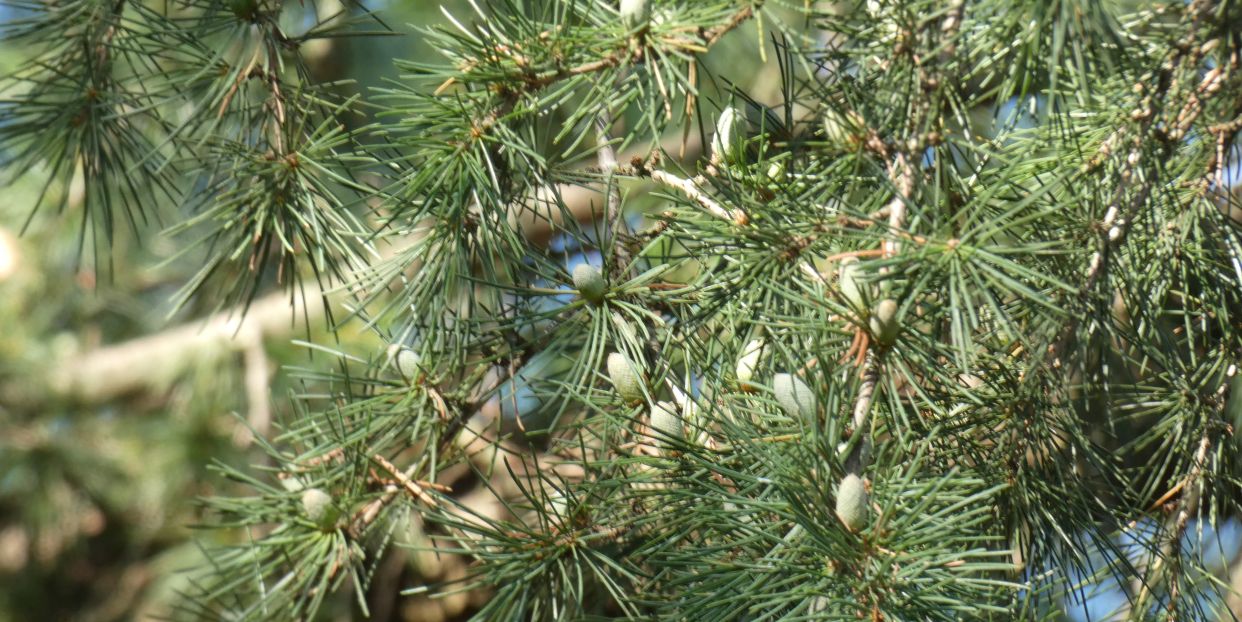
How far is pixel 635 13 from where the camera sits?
0.49 meters

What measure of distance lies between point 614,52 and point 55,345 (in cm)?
175

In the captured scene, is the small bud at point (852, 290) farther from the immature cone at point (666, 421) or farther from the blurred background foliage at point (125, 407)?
the blurred background foliage at point (125, 407)

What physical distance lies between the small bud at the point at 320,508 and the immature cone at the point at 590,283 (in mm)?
185

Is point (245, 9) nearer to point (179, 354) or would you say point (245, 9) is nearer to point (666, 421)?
point (666, 421)

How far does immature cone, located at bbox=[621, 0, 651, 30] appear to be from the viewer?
0.49 metres

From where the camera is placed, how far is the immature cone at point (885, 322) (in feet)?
1.31

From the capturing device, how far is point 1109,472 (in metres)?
0.58

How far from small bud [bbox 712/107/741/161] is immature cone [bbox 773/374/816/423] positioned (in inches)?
4.6

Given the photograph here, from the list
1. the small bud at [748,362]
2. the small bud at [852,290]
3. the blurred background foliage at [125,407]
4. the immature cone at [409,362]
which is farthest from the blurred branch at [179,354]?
the small bud at [852,290]

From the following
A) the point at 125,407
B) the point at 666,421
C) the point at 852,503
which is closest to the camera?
the point at 852,503

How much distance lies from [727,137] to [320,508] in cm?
28

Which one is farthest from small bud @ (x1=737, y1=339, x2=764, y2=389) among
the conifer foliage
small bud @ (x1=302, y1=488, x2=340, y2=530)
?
small bud @ (x1=302, y1=488, x2=340, y2=530)

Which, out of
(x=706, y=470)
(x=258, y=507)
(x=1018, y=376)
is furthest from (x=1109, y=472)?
(x=258, y=507)

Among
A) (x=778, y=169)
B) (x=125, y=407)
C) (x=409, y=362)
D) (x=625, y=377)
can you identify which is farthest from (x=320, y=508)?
(x=125, y=407)
